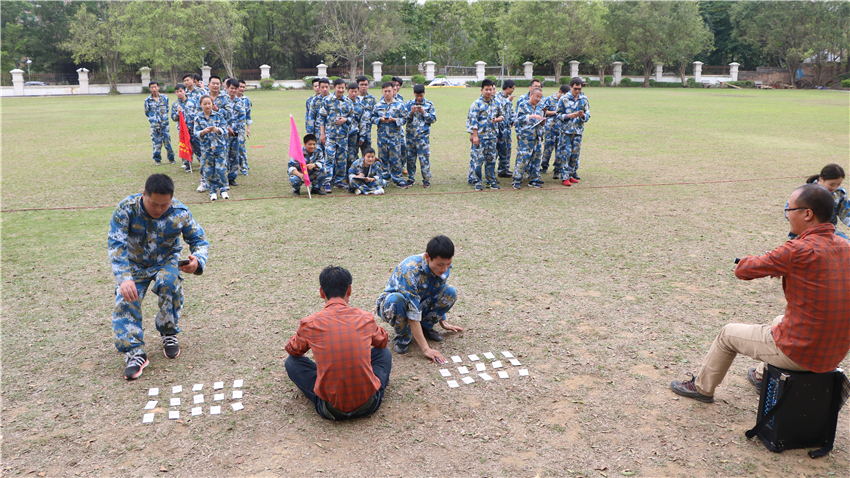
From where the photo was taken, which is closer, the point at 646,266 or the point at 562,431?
the point at 562,431

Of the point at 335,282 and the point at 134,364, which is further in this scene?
the point at 134,364

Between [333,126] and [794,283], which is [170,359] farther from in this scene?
[333,126]

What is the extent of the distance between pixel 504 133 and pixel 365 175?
9.73 feet

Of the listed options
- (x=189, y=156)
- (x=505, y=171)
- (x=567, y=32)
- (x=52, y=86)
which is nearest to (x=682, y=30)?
(x=567, y=32)

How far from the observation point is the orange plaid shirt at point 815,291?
3.35 metres

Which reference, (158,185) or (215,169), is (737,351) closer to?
(158,185)

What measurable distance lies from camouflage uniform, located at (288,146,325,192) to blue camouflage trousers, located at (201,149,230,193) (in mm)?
1115

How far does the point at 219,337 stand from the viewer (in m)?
5.14

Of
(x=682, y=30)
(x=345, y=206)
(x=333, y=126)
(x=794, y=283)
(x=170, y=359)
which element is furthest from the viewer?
(x=682, y=30)

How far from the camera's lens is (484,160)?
37.0 ft

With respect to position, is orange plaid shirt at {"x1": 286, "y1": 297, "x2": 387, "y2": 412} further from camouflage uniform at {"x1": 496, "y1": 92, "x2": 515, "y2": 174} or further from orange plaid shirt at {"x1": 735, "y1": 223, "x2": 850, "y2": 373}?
camouflage uniform at {"x1": 496, "y1": 92, "x2": 515, "y2": 174}

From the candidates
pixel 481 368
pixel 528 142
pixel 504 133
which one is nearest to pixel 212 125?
pixel 504 133

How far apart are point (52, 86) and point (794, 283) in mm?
62676

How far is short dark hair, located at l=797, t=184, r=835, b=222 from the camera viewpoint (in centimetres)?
340
